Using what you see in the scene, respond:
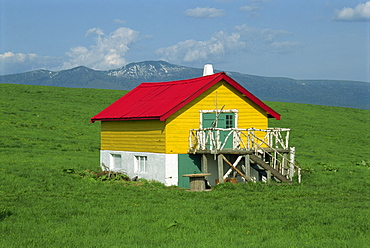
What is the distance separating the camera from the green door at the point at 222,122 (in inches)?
1233

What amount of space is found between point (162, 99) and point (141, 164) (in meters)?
3.97

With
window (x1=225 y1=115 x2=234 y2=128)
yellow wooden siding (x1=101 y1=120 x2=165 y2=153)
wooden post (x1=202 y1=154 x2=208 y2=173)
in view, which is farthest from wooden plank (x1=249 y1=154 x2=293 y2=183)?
yellow wooden siding (x1=101 y1=120 x2=165 y2=153)

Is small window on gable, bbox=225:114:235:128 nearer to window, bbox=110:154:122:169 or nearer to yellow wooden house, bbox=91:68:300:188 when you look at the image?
yellow wooden house, bbox=91:68:300:188

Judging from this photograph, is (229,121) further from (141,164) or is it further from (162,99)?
(141,164)

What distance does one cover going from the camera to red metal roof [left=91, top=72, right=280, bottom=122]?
30.4m

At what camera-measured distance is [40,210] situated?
2058 centimetres

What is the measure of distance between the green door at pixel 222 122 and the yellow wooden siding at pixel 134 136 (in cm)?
263

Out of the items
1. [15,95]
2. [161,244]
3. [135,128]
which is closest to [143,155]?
[135,128]

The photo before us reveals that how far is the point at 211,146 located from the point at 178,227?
12.2 meters

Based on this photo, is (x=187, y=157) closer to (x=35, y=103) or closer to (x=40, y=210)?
(x=40, y=210)

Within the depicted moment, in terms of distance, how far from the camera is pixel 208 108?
31391 millimetres

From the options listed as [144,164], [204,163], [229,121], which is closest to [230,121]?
[229,121]

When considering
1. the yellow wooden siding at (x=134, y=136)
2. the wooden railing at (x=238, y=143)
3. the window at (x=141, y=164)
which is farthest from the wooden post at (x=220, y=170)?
the window at (x=141, y=164)

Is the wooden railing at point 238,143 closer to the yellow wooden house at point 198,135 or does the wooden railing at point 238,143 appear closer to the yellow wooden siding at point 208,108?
the yellow wooden house at point 198,135
